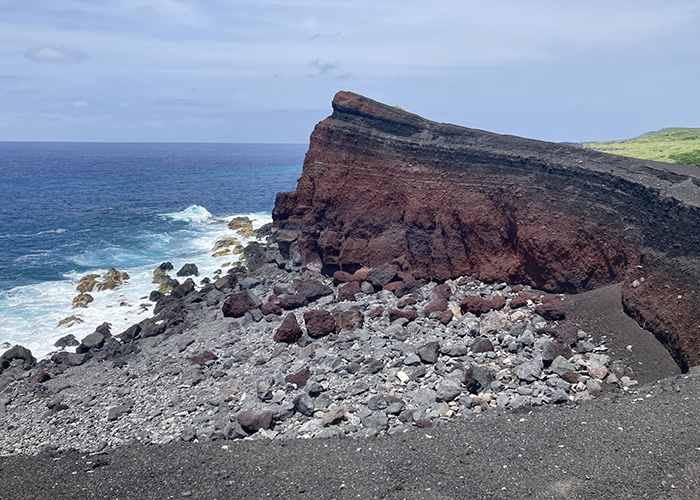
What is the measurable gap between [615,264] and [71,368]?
2246 centimetres

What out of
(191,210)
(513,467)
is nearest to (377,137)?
(513,467)

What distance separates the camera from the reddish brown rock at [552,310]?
1908 centimetres

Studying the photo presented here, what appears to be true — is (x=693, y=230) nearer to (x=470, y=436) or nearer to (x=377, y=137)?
(x=470, y=436)

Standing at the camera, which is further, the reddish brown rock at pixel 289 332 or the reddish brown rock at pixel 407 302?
the reddish brown rock at pixel 407 302

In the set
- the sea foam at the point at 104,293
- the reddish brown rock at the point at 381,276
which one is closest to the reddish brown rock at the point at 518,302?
the reddish brown rock at the point at 381,276

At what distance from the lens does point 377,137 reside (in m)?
26.5

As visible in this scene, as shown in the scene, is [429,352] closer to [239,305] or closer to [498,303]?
[498,303]

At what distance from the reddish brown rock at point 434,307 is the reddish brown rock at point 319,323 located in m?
3.70

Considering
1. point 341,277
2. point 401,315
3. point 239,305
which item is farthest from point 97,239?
point 401,315

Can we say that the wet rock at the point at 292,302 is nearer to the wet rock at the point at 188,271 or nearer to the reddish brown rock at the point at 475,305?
the reddish brown rock at the point at 475,305

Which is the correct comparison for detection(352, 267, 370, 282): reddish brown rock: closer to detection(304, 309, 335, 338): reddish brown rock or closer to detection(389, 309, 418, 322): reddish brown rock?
detection(389, 309, 418, 322): reddish brown rock

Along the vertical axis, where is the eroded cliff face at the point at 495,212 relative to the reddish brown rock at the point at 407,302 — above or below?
above

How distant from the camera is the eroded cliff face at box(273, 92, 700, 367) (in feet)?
56.7

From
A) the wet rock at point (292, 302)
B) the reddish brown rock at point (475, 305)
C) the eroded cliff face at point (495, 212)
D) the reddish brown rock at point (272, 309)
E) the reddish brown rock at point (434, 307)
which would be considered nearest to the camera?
the eroded cliff face at point (495, 212)
